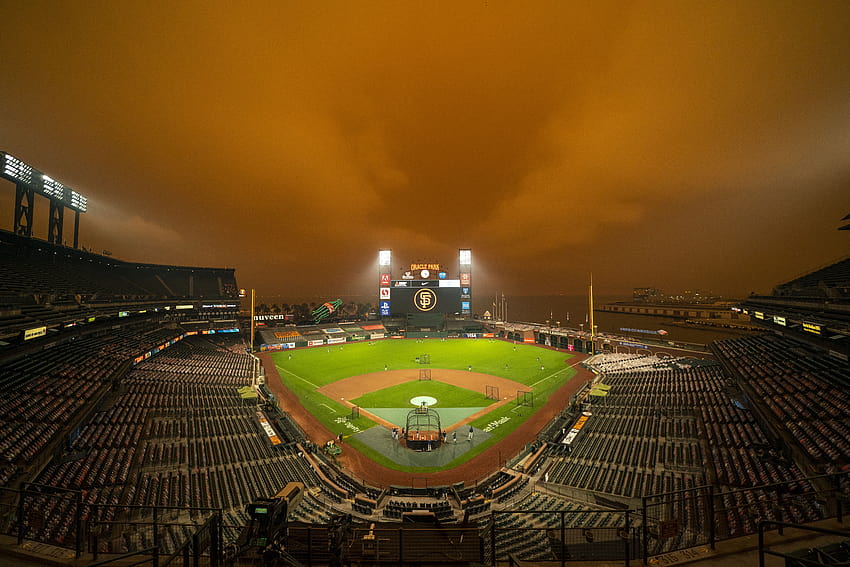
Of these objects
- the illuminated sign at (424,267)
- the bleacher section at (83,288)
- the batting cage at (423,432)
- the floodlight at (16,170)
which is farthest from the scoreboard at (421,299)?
the floodlight at (16,170)

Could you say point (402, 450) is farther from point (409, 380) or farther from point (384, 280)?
point (384, 280)

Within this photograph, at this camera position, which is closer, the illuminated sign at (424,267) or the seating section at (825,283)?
the seating section at (825,283)

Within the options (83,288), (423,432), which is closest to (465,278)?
(423,432)

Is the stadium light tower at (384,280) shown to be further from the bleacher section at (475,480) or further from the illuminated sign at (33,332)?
the illuminated sign at (33,332)

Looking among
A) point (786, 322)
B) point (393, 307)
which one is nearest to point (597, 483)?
point (786, 322)

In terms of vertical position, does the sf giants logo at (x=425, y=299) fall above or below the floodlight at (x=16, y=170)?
below
